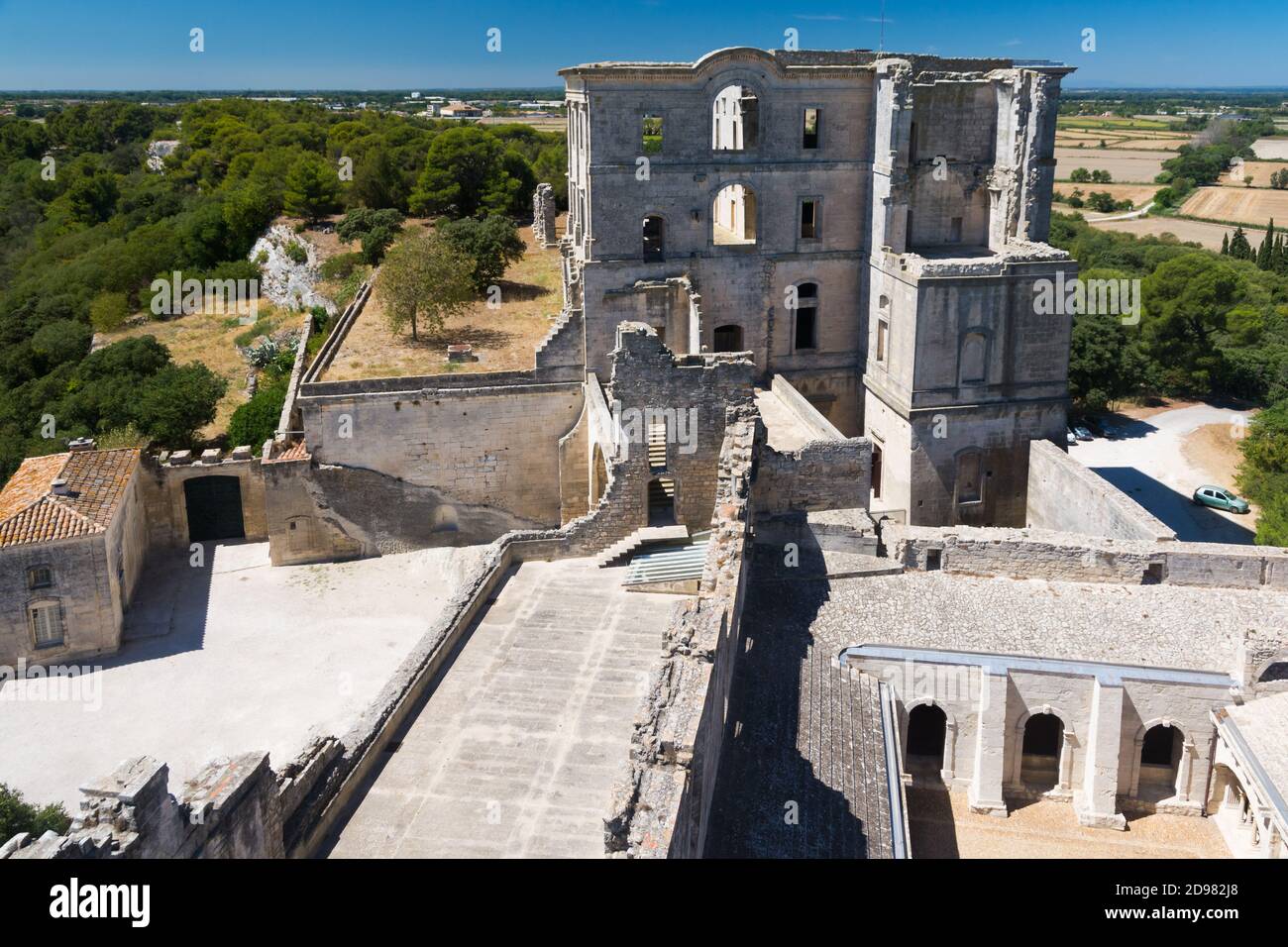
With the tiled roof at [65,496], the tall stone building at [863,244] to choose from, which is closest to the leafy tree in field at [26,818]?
the tiled roof at [65,496]

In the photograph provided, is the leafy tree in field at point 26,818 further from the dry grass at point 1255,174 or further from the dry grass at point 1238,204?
the dry grass at point 1255,174

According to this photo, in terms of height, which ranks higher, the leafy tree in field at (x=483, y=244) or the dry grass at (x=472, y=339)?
the leafy tree in field at (x=483, y=244)

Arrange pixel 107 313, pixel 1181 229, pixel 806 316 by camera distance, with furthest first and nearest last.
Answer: pixel 1181 229, pixel 107 313, pixel 806 316

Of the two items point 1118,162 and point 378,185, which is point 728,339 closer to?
point 378,185

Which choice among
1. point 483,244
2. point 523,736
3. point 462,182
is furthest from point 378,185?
point 523,736

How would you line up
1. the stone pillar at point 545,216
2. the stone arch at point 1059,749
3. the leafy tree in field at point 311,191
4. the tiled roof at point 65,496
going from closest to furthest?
the stone arch at point 1059,749, the tiled roof at point 65,496, the stone pillar at point 545,216, the leafy tree in field at point 311,191
